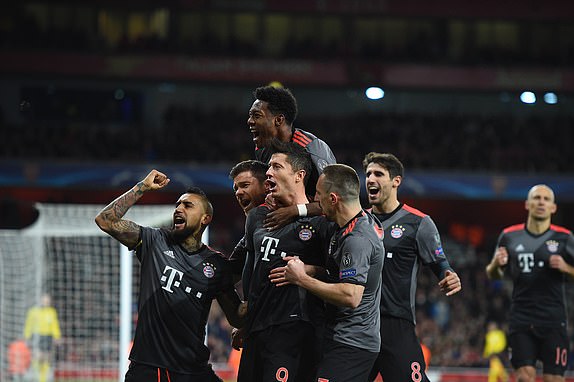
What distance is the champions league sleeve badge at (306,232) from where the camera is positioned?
6.11 meters

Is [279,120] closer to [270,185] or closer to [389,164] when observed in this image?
[270,185]

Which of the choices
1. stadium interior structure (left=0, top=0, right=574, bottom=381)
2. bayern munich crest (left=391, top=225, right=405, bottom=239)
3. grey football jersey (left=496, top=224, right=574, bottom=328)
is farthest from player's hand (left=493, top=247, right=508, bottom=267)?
stadium interior structure (left=0, top=0, right=574, bottom=381)

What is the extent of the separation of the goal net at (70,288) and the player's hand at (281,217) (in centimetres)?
705

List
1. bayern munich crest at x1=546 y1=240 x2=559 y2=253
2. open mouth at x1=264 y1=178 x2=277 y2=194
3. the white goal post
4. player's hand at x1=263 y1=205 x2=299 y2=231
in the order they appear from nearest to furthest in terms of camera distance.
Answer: player's hand at x1=263 y1=205 x2=299 y2=231
open mouth at x1=264 y1=178 x2=277 y2=194
bayern munich crest at x1=546 y1=240 x2=559 y2=253
the white goal post

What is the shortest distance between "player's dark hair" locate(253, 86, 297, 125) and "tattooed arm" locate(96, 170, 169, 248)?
1.09 metres

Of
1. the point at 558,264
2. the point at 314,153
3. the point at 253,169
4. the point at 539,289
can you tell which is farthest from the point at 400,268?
the point at 539,289

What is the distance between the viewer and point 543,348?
9.20m

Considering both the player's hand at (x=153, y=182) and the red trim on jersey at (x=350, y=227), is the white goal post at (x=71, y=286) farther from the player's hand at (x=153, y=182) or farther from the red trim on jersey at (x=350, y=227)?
the red trim on jersey at (x=350, y=227)

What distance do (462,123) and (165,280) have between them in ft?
83.5

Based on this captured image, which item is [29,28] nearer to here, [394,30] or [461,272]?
[394,30]

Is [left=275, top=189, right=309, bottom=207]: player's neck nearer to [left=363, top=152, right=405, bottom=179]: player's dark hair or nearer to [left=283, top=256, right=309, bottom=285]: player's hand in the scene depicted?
[left=283, top=256, right=309, bottom=285]: player's hand

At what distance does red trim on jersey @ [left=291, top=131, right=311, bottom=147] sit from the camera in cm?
664

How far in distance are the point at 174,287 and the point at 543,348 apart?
467 cm

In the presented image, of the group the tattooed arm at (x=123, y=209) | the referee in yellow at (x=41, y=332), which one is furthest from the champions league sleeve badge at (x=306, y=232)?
the referee in yellow at (x=41, y=332)
